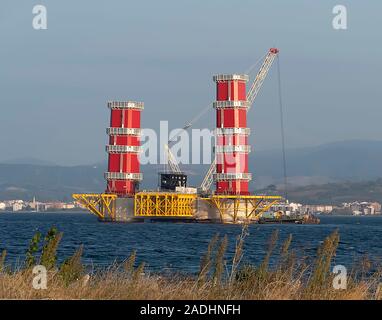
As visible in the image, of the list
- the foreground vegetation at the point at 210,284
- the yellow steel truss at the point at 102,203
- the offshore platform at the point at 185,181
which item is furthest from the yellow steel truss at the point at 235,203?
the foreground vegetation at the point at 210,284

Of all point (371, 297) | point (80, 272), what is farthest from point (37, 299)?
point (371, 297)

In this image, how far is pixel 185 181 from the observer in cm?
16538

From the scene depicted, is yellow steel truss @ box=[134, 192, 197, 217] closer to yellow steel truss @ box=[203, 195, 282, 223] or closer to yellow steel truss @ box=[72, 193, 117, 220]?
yellow steel truss @ box=[203, 195, 282, 223]

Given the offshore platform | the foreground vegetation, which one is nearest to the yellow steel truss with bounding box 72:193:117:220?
the offshore platform

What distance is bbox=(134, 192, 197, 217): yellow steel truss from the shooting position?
502 ft

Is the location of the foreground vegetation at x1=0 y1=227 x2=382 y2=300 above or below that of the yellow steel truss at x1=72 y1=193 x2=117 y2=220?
below

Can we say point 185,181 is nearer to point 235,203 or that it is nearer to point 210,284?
point 235,203

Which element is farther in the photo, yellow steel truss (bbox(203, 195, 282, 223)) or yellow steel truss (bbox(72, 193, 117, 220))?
yellow steel truss (bbox(72, 193, 117, 220))

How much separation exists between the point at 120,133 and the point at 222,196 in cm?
2100

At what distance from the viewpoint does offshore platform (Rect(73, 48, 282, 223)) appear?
14625 cm

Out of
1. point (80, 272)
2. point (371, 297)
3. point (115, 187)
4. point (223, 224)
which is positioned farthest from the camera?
point (115, 187)

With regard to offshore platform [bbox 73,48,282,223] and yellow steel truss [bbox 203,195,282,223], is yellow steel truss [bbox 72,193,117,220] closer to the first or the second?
offshore platform [bbox 73,48,282,223]
